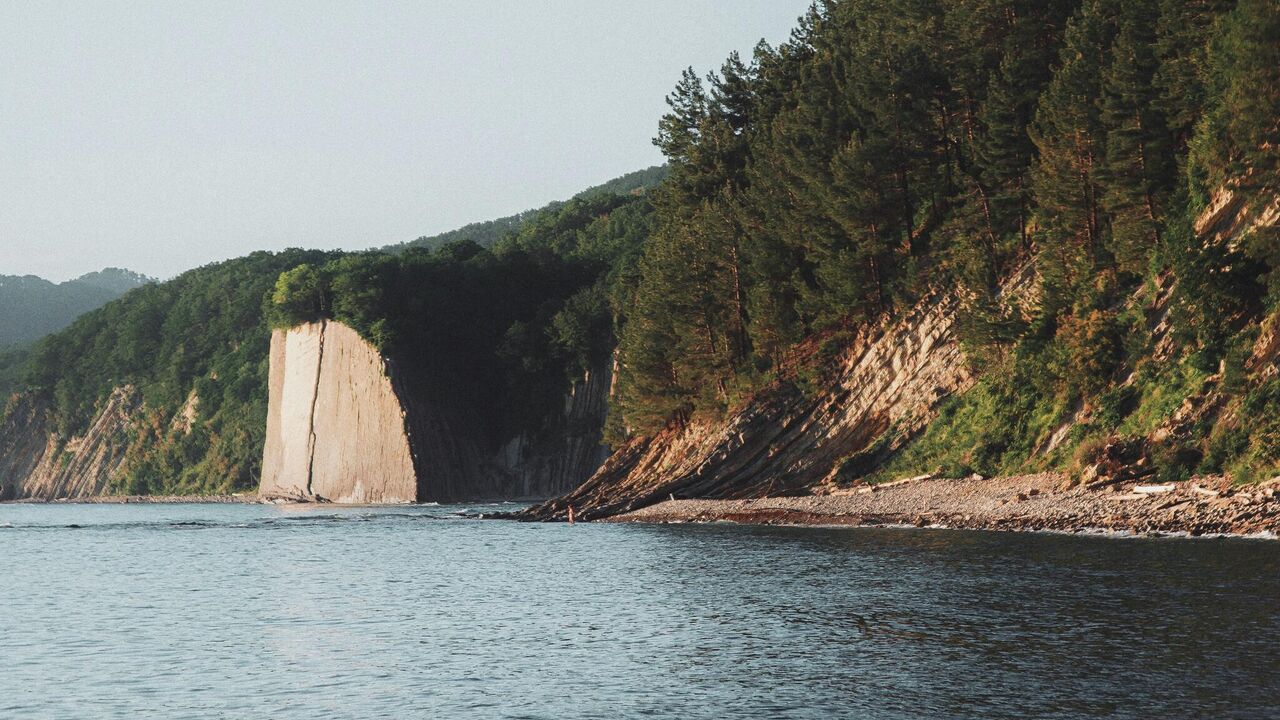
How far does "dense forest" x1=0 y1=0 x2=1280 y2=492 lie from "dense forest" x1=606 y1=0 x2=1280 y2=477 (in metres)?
0.15

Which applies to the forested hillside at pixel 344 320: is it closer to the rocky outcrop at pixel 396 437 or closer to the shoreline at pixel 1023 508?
the rocky outcrop at pixel 396 437

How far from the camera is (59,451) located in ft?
602

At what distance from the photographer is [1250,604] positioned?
99.9ft

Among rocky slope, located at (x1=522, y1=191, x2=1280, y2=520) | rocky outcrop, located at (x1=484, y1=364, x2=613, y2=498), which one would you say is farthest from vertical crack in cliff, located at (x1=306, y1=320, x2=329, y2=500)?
rocky slope, located at (x1=522, y1=191, x2=1280, y2=520)

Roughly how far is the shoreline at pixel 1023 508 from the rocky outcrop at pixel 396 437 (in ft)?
165

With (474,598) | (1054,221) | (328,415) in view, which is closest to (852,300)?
(1054,221)

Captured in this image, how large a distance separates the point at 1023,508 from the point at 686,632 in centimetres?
2536

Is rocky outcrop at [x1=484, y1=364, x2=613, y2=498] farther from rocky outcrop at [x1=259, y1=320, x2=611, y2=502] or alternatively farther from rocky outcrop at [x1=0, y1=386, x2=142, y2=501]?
rocky outcrop at [x1=0, y1=386, x2=142, y2=501]

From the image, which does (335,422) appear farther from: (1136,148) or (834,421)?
→ (1136,148)

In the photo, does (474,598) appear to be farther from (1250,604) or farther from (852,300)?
A: (852,300)

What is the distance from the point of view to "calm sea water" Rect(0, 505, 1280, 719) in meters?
25.0

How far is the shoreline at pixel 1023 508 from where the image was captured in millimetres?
44781

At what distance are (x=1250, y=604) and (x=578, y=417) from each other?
99.9 meters

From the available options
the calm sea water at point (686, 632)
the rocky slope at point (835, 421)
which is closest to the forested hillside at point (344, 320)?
the rocky slope at point (835, 421)
